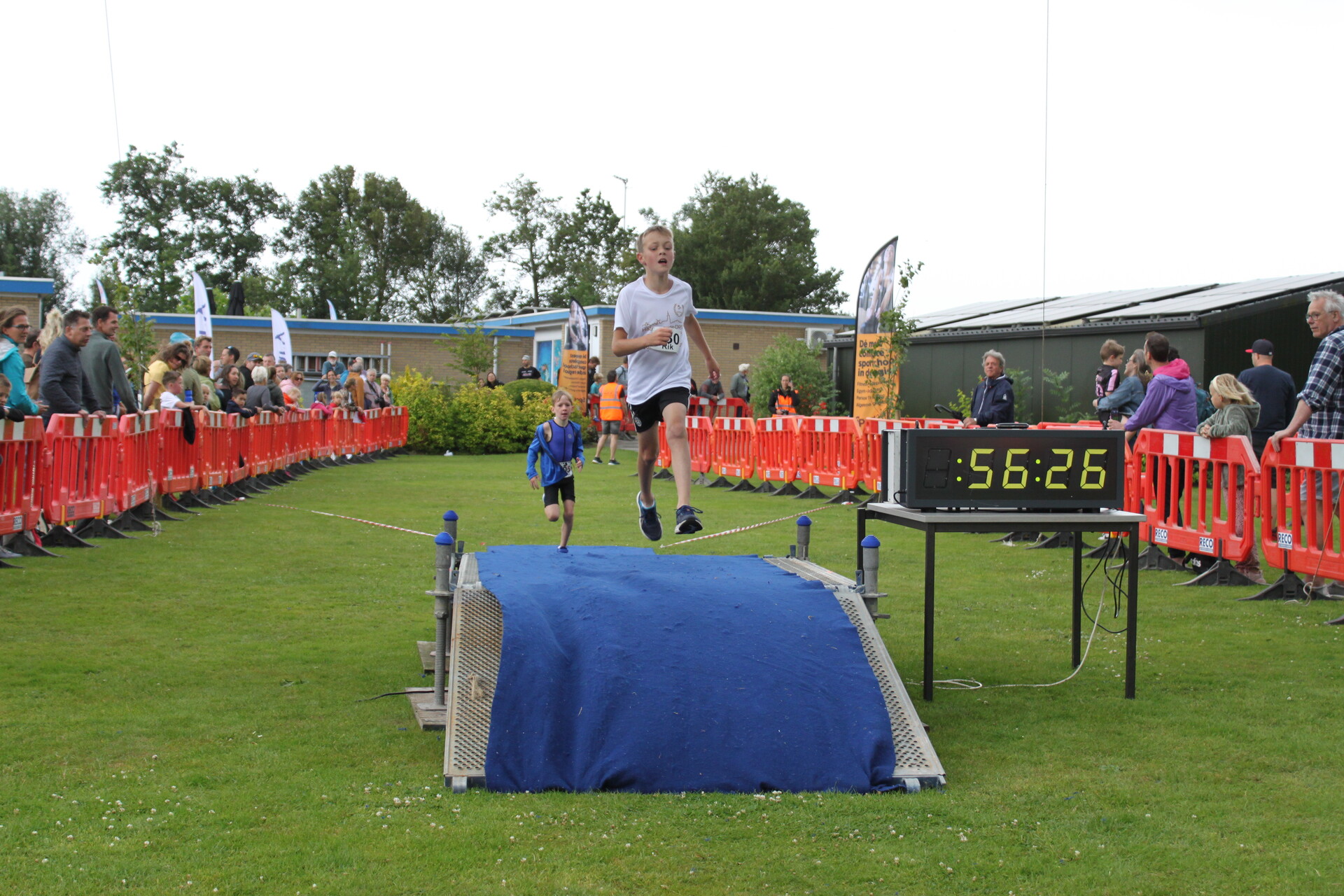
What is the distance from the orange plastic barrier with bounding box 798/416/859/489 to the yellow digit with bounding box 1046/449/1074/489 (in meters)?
11.6

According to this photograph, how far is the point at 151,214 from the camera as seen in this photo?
2766 inches

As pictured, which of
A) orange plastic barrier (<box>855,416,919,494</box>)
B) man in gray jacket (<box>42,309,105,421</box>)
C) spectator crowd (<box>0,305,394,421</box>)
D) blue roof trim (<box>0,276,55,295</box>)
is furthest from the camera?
blue roof trim (<box>0,276,55,295</box>)

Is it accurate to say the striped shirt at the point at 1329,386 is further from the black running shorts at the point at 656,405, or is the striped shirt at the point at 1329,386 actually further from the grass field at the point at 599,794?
the black running shorts at the point at 656,405

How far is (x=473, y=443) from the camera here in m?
Answer: 32.6

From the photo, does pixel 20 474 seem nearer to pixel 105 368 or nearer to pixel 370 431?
pixel 105 368

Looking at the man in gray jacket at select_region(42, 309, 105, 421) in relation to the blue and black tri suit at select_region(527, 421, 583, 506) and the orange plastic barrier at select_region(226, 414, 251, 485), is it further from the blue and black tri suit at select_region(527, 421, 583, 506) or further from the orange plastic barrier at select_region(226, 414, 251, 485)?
the orange plastic barrier at select_region(226, 414, 251, 485)

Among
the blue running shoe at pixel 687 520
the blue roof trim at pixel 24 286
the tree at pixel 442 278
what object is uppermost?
the tree at pixel 442 278

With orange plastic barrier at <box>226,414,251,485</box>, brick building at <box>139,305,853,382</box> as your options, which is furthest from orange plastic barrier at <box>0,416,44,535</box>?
brick building at <box>139,305,853,382</box>

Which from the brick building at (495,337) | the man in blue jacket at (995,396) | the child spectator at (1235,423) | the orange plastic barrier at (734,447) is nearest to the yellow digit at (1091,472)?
the child spectator at (1235,423)

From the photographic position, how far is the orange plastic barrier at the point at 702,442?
2295cm

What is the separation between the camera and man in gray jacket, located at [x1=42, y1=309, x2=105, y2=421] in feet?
38.3

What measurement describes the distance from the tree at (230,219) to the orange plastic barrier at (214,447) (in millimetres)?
58134

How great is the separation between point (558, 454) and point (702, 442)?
13.1m

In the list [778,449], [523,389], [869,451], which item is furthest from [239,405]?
[523,389]
